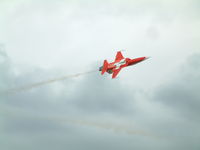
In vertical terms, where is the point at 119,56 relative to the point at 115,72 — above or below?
above

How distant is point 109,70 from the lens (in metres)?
169

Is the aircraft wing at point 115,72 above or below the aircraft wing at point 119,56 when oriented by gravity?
below

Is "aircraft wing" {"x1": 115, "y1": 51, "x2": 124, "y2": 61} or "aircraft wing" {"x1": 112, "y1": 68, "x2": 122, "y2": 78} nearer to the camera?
"aircraft wing" {"x1": 112, "y1": 68, "x2": 122, "y2": 78}

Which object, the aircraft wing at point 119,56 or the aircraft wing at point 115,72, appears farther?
the aircraft wing at point 119,56

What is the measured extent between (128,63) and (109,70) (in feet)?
27.9

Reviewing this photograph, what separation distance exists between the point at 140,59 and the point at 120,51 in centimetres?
897

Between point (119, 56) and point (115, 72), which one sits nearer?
point (115, 72)

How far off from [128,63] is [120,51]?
7036mm

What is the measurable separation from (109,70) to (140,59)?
13115mm

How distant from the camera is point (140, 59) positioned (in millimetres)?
173250

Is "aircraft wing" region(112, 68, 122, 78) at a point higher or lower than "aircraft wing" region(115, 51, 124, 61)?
lower

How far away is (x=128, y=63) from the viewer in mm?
172875
